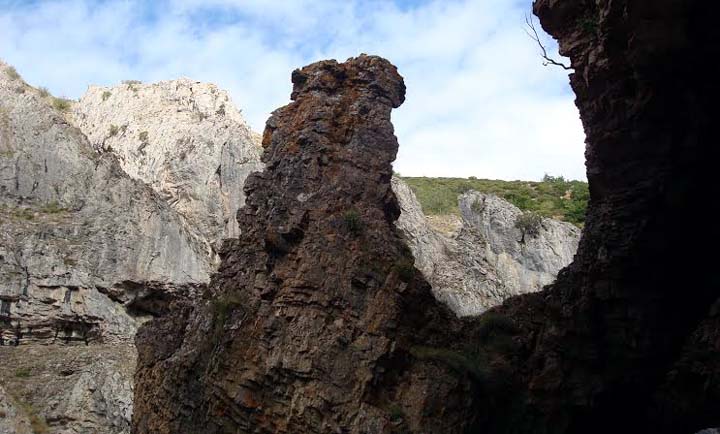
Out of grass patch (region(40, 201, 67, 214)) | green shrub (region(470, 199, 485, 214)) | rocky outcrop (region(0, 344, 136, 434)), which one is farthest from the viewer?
green shrub (region(470, 199, 485, 214))

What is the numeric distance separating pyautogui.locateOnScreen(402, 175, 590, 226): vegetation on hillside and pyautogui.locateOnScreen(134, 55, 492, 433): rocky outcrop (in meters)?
40.1

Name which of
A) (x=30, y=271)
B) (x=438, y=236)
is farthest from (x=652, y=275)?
(x=438, y=236)

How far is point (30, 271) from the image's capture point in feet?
110

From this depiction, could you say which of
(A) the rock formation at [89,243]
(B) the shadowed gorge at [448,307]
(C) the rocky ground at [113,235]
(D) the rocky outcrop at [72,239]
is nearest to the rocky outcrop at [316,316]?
(B) the shadowed gorge at [448,307]

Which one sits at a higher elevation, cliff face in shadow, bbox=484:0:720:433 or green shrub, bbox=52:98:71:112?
green shrub, bbox=52:98:71:112

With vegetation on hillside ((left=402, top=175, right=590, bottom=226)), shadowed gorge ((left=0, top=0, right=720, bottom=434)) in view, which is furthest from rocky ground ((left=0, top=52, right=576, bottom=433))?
shadowed gorge ((left=0, top=0, right=720, bottom=434))

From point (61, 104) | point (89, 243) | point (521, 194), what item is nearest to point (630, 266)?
point (89, 243)

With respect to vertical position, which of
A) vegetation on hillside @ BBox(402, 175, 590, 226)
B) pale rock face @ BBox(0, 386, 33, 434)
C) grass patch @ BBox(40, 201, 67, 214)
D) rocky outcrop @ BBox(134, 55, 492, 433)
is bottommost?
pale rock face @ BBox(0, 386, 33, 434)

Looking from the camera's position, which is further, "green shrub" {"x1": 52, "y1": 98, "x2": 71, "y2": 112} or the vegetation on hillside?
the vegetation on hillside

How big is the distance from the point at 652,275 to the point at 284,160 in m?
7.53

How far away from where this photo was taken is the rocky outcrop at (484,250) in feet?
147

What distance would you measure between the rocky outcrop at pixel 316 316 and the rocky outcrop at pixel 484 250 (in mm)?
27181

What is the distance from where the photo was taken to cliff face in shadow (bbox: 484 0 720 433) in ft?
42.0

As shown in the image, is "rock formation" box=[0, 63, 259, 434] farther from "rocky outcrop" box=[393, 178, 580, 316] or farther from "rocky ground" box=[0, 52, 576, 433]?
"rocky outcrop" box=[393, 178, 580, 316]
